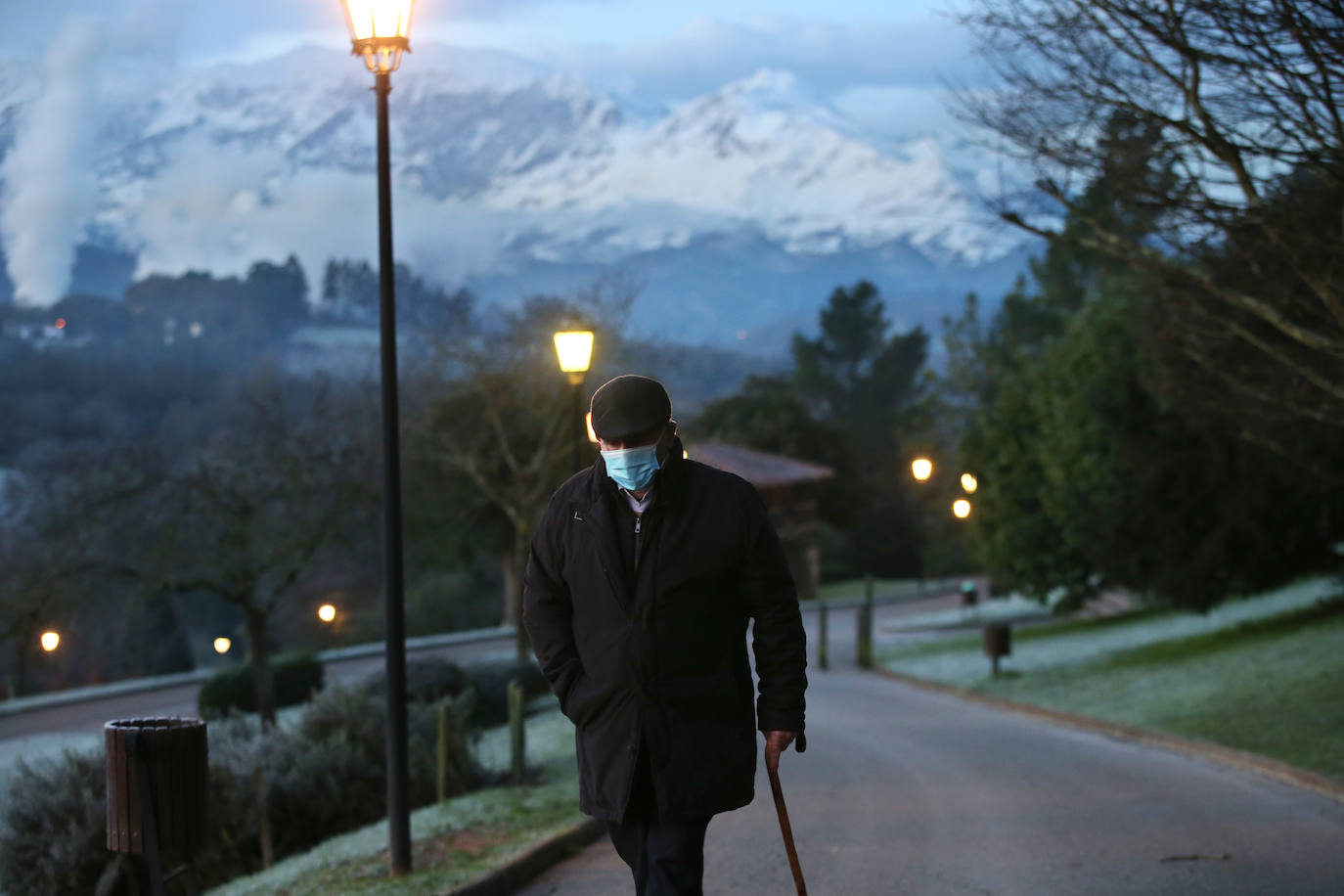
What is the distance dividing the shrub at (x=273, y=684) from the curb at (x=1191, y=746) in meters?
12.3

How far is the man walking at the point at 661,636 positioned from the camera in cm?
427

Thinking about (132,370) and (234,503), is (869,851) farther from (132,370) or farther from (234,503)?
(132,370)

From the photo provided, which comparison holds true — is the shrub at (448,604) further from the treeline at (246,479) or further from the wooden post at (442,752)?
the wooden post at (442,752)

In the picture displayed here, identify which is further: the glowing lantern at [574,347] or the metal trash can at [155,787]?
the glowing lantern at [574,347]

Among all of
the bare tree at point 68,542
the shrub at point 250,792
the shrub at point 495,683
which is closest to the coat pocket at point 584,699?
the shrub at point 250,792

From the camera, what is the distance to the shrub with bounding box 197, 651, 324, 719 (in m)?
26.1

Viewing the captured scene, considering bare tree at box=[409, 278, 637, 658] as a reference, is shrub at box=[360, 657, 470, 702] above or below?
below

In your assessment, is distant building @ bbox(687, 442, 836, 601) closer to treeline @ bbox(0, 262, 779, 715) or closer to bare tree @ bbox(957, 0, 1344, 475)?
treeline @ bbox(0, 262, 779, 715)

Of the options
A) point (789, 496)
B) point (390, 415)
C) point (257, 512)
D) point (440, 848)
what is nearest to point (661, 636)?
point (390, 415)

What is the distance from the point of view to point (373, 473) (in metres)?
29.1

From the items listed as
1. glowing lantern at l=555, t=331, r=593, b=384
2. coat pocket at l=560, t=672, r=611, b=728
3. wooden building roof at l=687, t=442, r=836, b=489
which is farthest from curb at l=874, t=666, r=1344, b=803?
wooden building roof at l=687, t=442, r=836, b=489

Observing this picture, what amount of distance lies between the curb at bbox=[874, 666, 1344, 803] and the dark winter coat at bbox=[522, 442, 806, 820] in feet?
24.4

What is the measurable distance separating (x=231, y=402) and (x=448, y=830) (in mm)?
41211

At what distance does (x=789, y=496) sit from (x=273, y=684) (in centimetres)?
4405
